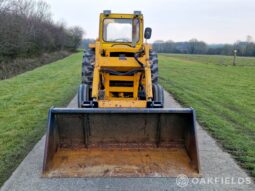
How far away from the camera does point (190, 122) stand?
4867 mm

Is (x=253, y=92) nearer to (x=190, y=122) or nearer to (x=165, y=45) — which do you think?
(x=190, y=122)

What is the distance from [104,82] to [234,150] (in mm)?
3044

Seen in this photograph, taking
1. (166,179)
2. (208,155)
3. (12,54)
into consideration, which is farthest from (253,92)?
(12,54)

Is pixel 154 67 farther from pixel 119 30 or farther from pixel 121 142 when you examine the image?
pixel 121 142

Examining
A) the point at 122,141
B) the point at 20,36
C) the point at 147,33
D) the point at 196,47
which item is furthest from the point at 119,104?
the point at 196,47

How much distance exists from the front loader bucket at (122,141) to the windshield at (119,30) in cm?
322

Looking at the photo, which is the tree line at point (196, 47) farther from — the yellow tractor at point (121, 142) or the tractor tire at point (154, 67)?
the yellow tractor at point (121, 142)

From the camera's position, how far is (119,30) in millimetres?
7828
